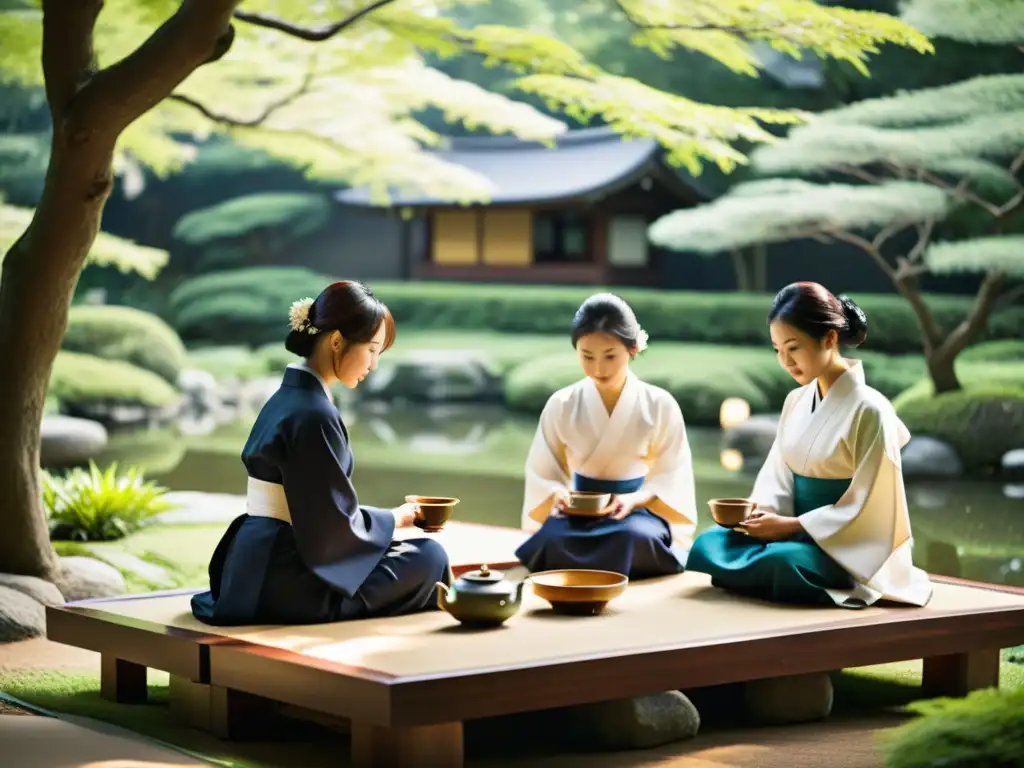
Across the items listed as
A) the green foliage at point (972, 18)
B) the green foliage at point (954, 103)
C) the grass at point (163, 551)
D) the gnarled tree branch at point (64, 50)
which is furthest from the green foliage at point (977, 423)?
the gnarled tree branch at point (64, 50)

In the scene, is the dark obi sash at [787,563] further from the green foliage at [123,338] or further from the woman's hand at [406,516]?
the green foliage at [123,338]

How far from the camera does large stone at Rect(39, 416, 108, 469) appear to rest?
14125 mm

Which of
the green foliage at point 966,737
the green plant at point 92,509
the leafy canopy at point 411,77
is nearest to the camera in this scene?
the green foliage at point 966,737

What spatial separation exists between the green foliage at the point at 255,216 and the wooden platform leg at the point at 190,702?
2347cm

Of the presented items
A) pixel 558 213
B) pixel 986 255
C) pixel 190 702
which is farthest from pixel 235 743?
pixel 558 213

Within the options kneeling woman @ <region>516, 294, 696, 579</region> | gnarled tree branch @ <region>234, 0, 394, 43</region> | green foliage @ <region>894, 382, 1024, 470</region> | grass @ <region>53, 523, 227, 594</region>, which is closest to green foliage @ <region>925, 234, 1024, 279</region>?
green foliage @ <region>894, 382, 1024, 470</region>

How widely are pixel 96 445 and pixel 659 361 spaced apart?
25.8 feet

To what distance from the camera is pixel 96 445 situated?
14.6m

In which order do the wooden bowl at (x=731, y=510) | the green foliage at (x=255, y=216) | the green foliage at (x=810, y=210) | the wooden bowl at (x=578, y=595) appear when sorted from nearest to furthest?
the wooden bowl at (x=578, y=595) < the wooden bowl at (x=731, y=510) < the green foliage at (x=810, y=210) < the green foliage at (x=255, y=216)

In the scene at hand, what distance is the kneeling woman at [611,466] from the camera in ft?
17.8

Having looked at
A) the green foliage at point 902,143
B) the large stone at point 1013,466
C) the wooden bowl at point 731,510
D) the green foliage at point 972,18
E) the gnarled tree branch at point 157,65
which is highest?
the green foliage at point 972,18

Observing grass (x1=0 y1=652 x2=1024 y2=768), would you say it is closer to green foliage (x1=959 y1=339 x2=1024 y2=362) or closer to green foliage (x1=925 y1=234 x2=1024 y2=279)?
green foliage (x1=925 y1=234 x2=1024 y2=279)

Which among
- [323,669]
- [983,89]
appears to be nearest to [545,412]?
[323,669]

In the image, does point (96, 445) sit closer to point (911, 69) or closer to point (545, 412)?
point (545, 412)
